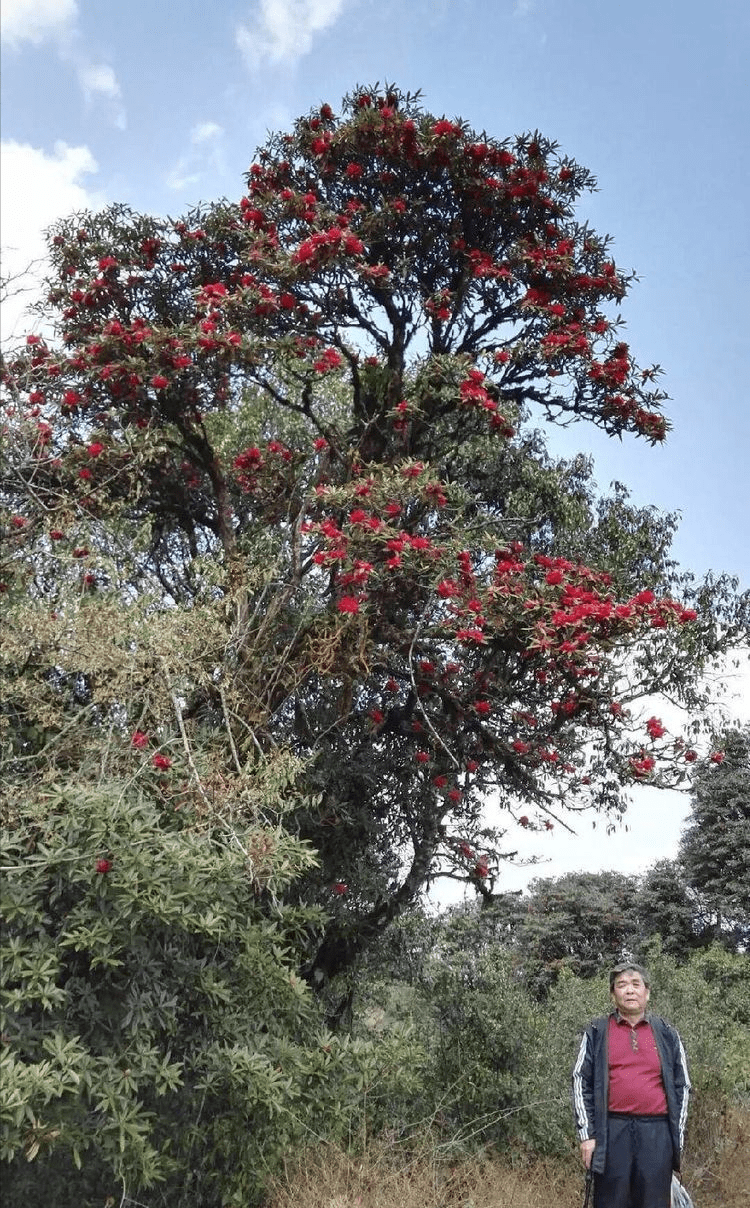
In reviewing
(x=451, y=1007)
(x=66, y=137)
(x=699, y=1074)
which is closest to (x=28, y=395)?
(x=66, y=137)

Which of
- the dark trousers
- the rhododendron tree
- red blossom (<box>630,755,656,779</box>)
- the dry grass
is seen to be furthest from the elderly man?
red blossom (<box>630,755,656,779</box>)

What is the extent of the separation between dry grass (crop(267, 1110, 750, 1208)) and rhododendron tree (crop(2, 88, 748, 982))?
6.90ft

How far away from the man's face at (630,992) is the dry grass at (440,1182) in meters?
1.58

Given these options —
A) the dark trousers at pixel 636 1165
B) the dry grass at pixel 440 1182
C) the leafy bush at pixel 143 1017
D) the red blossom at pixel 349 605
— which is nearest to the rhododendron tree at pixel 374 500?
the red blossom at pixel 349 605

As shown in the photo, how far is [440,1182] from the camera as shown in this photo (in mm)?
5828

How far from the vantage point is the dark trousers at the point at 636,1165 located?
468 cm

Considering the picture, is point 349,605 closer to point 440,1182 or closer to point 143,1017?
point 143,1017

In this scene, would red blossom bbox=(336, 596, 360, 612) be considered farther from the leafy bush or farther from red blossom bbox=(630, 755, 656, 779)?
red blossom bbox=(630, 755, 656, 779)

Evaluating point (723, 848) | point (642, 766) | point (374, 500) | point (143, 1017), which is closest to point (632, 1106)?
point (143, 1017)

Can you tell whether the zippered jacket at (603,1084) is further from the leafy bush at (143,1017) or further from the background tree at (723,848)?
the background tree at (723,848)

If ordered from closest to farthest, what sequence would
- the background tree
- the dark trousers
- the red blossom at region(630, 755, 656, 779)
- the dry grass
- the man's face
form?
1. the dark trousers
2. the man's face
3. the dry grass
4. the red blossom at region(630, 755, 656, 779)
5. the background tree

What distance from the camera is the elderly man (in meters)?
4.71

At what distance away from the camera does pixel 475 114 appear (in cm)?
857

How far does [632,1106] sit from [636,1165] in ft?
0.90
